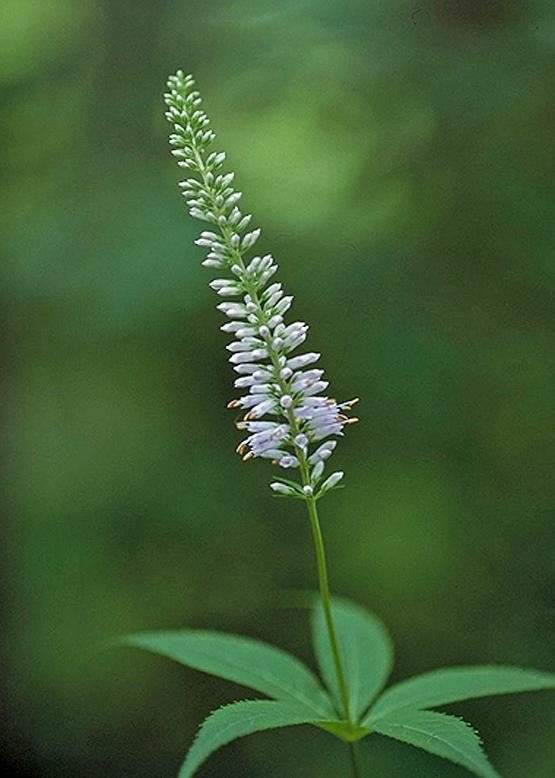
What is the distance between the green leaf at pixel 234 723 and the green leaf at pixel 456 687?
571 millimetres

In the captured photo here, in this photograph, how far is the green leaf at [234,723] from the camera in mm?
2441

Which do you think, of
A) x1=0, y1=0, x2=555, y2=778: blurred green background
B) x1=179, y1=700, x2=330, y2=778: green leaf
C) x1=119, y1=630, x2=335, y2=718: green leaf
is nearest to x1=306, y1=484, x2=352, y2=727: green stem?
x1=179, y1=700, x2=330, y2=778: green leaf

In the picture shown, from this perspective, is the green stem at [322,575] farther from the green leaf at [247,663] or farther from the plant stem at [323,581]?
the green leaf at [247,663]

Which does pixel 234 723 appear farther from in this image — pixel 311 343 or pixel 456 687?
pixel 311 343

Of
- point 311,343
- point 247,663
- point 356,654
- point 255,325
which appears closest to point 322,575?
point 255,325

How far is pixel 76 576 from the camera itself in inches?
273

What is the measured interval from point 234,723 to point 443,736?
0.66 m

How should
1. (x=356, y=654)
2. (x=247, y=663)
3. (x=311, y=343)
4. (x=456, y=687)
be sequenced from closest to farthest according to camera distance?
(x=456, y=687), (x=247, y=663), (x=356, y=654), (x=311, y=343)

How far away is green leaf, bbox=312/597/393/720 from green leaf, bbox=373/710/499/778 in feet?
2.02

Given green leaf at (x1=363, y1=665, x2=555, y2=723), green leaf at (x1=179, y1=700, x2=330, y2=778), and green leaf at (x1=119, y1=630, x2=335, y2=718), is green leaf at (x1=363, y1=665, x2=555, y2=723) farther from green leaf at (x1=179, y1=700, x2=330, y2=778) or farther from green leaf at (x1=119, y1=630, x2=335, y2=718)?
green leaf at (x1=179, y1=700, x2=330, y2=778)

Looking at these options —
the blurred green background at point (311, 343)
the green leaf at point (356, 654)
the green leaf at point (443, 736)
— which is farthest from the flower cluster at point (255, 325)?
the blurred green background at point (311, 343)

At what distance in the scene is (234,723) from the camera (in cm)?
265

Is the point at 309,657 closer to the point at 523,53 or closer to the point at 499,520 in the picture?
the point at 499,520

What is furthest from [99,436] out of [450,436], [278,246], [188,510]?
[450,436]
